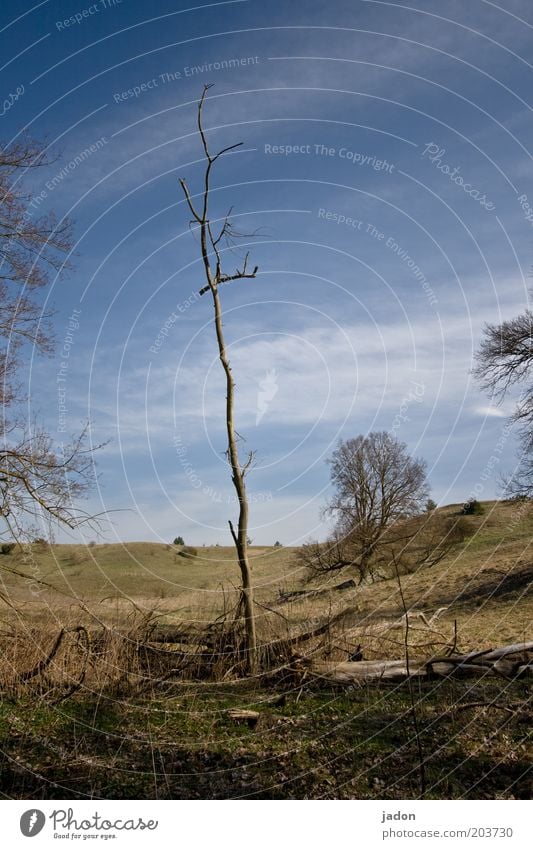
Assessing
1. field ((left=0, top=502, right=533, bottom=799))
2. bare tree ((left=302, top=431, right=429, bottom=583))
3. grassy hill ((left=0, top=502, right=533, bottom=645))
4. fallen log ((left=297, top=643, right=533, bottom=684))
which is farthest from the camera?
bare tree ((left=302, top=431, right=429, bottom=583))

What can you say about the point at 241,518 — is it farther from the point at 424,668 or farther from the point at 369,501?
the point at 369,501

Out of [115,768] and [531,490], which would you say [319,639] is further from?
[531,490]

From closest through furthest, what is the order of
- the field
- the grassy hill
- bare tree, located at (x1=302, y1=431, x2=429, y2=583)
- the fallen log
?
1. the field
2. the fallen log
3. the grassy hill
4. bare tree, located at (x1=302, y1=431, x2=429, y2=583)

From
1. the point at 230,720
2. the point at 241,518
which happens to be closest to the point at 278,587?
the point at 241,518

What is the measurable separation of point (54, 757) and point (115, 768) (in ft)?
3.46

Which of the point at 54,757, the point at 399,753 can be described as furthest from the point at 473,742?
the point at 54,757

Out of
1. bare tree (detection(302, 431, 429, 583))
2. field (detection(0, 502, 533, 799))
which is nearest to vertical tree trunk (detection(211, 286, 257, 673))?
field (detection(0, 502, 533, 799))

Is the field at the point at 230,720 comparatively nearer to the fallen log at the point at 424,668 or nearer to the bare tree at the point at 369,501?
the fallen log at the point at 424,668

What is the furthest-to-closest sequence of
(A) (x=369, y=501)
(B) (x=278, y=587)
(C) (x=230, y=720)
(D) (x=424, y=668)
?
(A) (x=369, y=501), (B) (x=278, y=587), (D) (x=424, y=668), (C) (x=230, y=720)

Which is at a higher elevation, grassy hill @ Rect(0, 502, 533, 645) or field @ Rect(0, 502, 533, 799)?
grassy hill @ Rect(0, 502, 533, 645)

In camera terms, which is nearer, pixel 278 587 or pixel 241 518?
pixel 241 518

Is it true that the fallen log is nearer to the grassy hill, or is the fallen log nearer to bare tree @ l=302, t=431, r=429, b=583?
the grassy hill

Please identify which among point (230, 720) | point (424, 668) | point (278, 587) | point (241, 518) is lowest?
point (230, 720)

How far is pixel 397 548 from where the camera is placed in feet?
104
